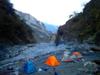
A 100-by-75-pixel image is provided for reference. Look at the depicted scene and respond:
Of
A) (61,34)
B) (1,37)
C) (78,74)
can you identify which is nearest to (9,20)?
(1,37)

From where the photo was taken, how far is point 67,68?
2983cm

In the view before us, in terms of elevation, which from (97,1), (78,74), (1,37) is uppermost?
(97,1)

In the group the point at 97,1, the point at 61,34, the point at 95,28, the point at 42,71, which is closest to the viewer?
the point at 42,71

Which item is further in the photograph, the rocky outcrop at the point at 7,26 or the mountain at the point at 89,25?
the rocky outcrop at the point at 7,26

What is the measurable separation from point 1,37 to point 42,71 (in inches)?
1944

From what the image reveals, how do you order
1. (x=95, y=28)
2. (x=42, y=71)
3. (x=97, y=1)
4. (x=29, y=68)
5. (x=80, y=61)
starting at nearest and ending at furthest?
(x=29, y=68) < (x=42, y=71) < (x=80, y=61) < (x=95, y=28) < (x=97, y=1)

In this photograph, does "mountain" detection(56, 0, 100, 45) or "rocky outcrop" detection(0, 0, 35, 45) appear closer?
"mountain" detection(56, 0, 100, 45)

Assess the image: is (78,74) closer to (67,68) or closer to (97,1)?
(67,68)

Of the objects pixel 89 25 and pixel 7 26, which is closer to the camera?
pixel 89 25

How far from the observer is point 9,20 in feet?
280

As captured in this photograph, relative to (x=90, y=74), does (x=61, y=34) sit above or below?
above

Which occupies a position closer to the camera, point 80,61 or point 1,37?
point 80,61

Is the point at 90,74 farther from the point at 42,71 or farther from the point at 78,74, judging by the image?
the point at 42,71

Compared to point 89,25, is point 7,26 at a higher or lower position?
higher
